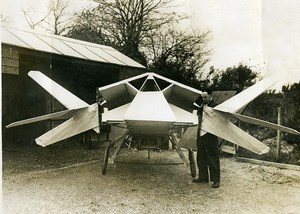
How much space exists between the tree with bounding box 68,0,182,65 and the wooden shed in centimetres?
144

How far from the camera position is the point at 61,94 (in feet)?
18.4

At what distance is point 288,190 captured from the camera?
5254 mm

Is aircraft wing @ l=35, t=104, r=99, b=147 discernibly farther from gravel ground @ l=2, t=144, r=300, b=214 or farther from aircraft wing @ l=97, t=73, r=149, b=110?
gravel ground @ l=2, t=144, r=300, b=214

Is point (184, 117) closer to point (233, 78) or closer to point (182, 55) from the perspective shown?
point (233, 78)

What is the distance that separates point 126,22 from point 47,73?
4351 mm

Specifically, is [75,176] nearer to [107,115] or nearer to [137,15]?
[107,115]

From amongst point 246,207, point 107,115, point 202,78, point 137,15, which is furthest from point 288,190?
point 137,15

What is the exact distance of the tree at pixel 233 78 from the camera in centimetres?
677

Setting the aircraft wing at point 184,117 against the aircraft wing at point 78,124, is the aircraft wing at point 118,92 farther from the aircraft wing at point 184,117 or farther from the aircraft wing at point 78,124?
the aircraft wing at point 184,117

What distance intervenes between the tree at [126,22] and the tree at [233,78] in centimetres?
352

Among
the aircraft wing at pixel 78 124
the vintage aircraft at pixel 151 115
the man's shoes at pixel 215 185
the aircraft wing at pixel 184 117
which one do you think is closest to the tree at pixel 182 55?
the aircraft wing at pixel 184 117

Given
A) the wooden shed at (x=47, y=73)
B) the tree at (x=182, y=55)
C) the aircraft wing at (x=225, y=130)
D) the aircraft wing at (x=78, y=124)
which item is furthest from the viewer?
the wooden shed at (x=47, y=73)

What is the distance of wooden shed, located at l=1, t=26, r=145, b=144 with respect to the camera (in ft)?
27.9

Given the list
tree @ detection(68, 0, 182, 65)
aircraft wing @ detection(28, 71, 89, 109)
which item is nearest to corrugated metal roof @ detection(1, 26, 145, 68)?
tree @ detection(68, 0, 182, 65)
